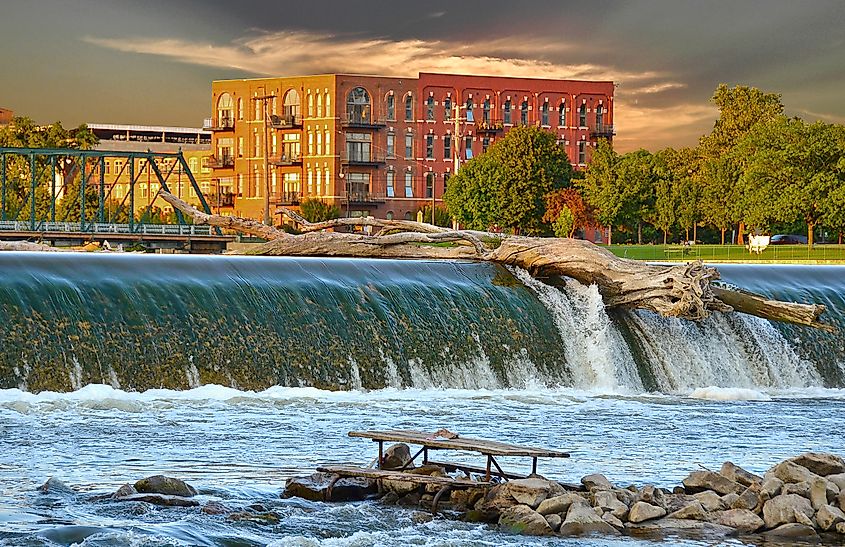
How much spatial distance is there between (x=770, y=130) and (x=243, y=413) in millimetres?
60827

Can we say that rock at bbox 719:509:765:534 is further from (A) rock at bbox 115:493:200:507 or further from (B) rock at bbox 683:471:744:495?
(A) rock at bbox 115:493:200:507

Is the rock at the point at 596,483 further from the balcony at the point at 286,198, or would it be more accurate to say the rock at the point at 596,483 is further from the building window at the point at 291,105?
the building window at the point at 291,105

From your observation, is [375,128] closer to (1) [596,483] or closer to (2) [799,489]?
(1) [596,483]

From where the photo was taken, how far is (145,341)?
25.6m

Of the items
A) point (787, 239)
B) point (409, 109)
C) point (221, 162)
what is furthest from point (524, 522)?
point (221, 162)

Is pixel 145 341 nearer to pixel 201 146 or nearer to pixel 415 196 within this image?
pixel 415 196

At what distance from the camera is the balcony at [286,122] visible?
10625 centimetres

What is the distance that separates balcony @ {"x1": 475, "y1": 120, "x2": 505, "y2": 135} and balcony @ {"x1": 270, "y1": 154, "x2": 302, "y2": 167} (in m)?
13.7

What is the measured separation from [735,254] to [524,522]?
63.4 m

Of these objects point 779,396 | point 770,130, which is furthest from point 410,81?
point 779,396

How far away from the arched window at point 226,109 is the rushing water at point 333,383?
78.8 meters

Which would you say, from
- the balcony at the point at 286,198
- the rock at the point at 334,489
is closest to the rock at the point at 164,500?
the rock at the point at 334,489

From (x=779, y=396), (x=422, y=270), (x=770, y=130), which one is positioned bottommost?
(x=779, y=396)

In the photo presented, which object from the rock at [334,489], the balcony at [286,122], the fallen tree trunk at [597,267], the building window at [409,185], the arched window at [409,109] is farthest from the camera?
the building window at [409,185]
